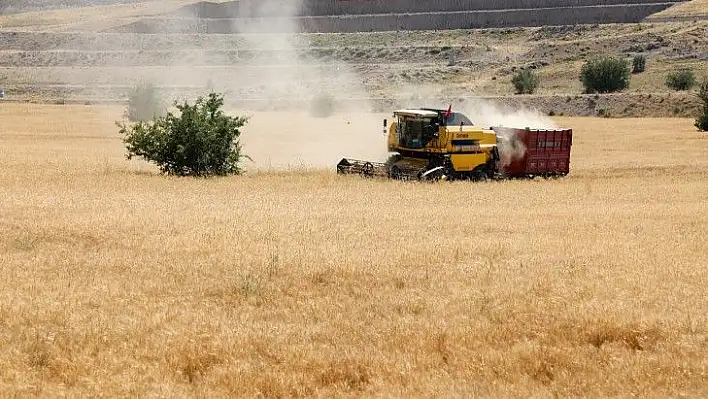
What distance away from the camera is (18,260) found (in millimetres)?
16828

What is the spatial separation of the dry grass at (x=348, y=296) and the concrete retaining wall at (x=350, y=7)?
131465mm

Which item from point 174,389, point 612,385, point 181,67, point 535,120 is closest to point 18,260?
point 174,389

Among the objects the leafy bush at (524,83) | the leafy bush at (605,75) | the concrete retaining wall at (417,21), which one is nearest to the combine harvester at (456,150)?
the leafy bush at (605,75)

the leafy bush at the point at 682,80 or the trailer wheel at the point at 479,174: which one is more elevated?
the leafy bush at the point at 682,80

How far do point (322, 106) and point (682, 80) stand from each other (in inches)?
1331

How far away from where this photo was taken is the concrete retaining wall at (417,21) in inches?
5699

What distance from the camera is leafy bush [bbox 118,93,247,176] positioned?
3800cm

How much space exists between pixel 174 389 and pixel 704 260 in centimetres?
1108

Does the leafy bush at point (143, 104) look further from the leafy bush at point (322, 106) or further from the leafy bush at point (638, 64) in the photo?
the leafy bush at point (638, 64)

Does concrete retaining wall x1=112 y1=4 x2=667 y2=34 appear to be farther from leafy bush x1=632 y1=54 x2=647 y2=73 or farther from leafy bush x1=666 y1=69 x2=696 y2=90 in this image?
leafy bush x1=666 y1=69 x2=696 y2=90

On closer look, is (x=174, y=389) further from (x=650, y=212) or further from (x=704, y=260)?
(x=650, y=212)

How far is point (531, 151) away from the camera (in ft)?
126

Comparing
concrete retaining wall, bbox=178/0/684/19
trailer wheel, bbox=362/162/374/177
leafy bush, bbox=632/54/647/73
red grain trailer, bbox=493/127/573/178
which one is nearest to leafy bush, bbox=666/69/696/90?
leafy bush, bbox=632/54/647/73

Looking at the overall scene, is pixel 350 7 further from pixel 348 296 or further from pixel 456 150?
pixel 348 296
